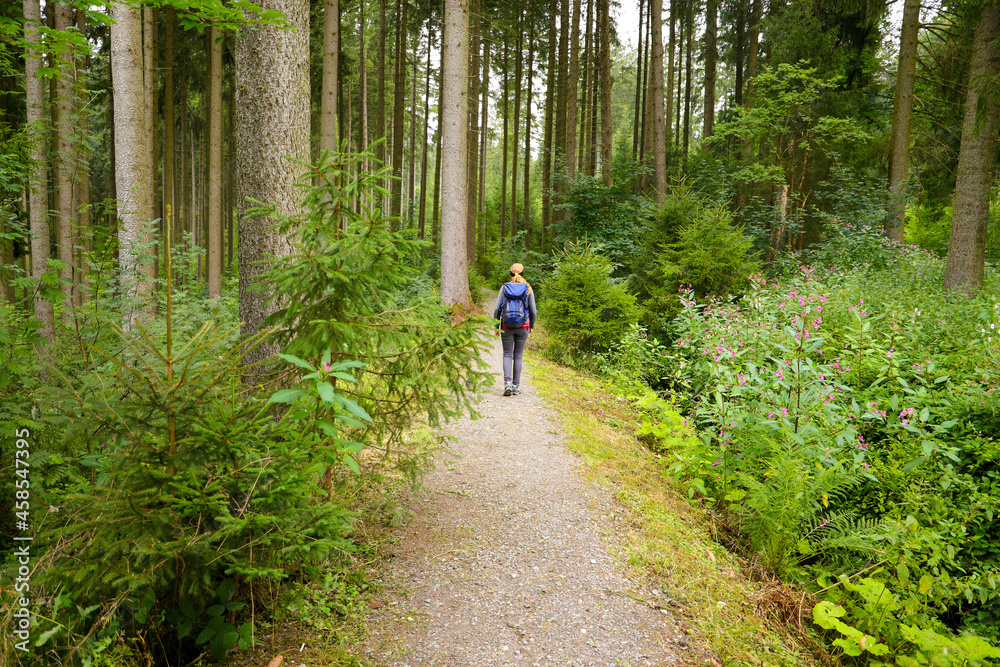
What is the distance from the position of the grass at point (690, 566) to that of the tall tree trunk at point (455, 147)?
4.82 metres

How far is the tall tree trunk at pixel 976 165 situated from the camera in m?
9.40

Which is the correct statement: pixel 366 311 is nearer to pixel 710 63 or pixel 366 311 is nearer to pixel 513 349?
pixel 513 349

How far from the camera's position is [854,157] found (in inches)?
660

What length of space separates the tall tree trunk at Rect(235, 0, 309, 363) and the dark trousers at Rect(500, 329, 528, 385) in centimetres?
389

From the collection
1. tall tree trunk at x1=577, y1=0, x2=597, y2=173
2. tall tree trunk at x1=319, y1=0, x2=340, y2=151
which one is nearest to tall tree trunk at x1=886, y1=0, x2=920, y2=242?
tall tree trunk at x1=577, y1=0, x2=597, y2=173

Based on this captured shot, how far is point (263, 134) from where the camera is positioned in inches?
166

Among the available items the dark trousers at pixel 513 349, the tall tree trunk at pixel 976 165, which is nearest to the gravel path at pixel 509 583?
the dark trousers at pixel 513 349

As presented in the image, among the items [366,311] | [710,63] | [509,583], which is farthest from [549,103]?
[509,583]

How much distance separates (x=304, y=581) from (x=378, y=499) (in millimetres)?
1012

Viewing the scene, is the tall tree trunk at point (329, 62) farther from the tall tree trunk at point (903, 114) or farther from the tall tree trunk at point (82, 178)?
the tall tree trunk at point (903, 114)

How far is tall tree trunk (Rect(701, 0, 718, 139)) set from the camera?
22.2 meters

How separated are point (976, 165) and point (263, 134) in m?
12.2

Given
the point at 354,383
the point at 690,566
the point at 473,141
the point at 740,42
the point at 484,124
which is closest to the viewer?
the point at 354,383

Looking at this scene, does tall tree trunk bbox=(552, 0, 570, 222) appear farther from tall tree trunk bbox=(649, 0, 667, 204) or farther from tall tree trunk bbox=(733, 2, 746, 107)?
tall tree trunk bbox=(733, 2, 746, 107)
